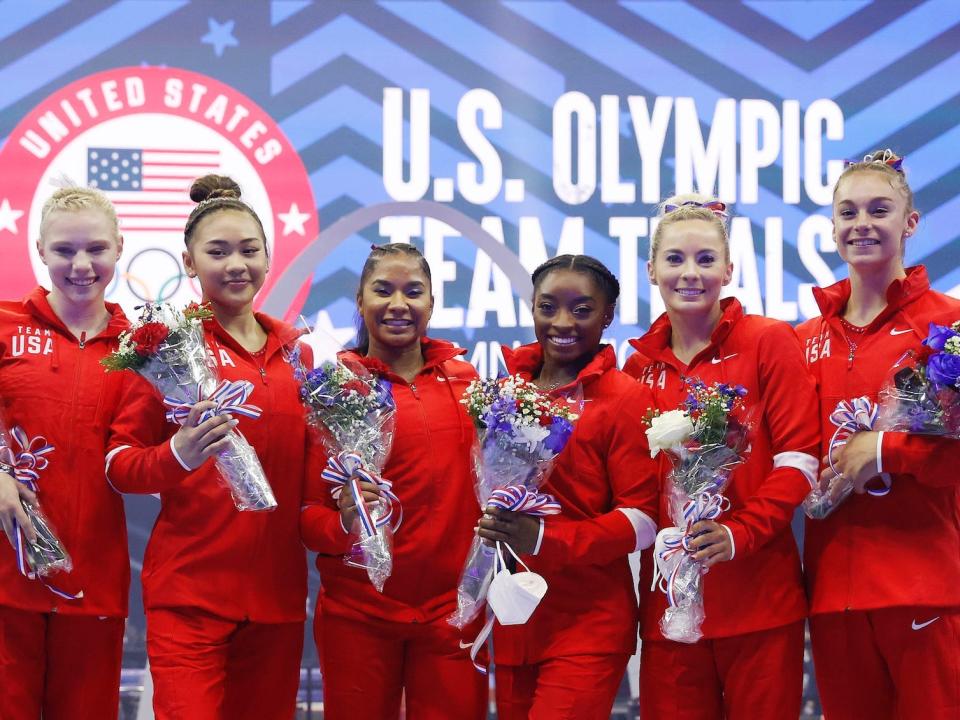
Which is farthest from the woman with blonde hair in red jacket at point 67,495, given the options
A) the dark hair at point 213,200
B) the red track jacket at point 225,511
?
the dark hair at point 213,200

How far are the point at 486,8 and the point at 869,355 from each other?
3.18m

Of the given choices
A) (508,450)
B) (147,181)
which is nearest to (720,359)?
(508,450)

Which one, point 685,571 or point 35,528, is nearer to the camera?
point 685,571

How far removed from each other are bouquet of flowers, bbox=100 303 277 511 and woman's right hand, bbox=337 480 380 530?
0.64ft

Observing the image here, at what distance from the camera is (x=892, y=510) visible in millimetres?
3236

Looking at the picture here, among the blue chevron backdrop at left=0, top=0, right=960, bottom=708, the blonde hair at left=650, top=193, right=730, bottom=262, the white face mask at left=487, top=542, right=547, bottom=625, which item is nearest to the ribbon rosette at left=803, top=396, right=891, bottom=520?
the blonde hair at left=650, top=193, right=730, bottom=262

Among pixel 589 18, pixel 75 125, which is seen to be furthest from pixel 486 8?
pixel 75 125

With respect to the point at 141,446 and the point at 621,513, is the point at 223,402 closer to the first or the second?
the point at 141,446

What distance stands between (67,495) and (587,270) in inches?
64.5

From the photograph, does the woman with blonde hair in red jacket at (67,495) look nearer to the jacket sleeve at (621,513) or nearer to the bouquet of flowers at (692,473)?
the jacket sleeve at (621,513)

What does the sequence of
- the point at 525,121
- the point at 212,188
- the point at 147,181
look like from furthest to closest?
the point at 525,121 < the point at 147,181 < the point at 212,188

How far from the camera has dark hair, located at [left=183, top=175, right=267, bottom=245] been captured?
3.53m

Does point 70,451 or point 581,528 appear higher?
point 70,451

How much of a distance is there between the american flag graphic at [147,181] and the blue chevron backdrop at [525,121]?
0.37 feet
